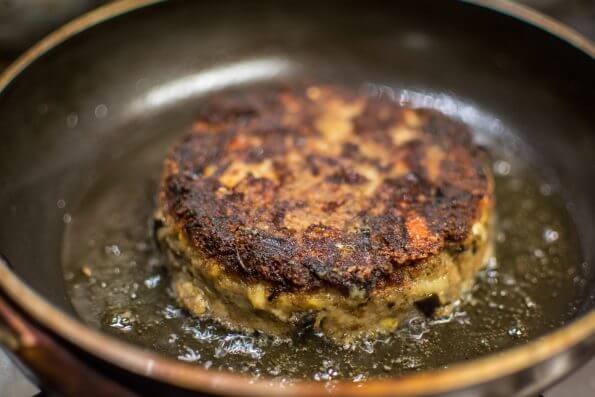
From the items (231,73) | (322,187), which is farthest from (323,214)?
(231,73)

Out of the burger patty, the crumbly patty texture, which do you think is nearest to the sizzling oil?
the burger patty

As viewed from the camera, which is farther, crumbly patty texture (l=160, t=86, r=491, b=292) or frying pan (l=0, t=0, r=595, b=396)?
frying pan (l=0, t=0, r=595, b=396)

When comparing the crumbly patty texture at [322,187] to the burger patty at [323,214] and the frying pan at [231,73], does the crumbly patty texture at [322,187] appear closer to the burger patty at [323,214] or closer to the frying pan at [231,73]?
the burger patty at [323,214]

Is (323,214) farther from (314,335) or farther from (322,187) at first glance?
(314,335)

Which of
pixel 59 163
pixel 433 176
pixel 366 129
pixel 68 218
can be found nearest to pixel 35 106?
pixel 59 163

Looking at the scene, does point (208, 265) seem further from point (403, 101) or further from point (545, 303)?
A: point (403, 101)

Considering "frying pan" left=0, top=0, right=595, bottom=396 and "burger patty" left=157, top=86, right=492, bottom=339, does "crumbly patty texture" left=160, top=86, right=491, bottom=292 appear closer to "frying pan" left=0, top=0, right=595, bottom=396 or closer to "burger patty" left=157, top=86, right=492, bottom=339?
"burger patty" left=157, top=86, right=492, bottom=339
